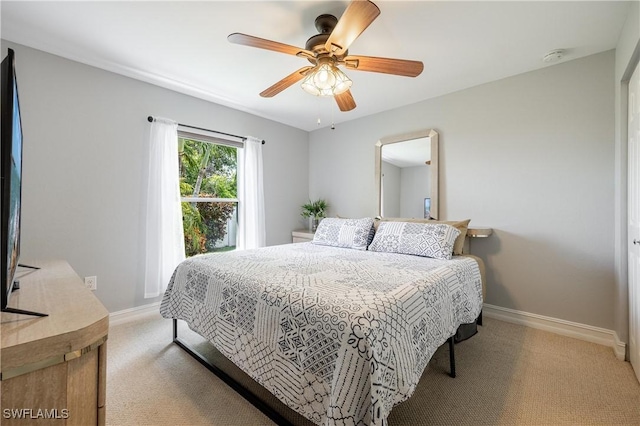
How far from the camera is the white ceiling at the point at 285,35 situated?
6.02ft

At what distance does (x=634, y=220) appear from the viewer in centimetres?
185

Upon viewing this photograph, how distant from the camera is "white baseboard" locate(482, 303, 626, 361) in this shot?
7.26 feet

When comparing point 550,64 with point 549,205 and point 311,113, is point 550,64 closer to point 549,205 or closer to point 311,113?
Result: point 549,205

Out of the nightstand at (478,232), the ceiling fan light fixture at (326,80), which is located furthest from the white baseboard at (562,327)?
the ceiling fan light fixture at (326,80)

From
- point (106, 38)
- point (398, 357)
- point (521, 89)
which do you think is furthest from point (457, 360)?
point (106, 38)

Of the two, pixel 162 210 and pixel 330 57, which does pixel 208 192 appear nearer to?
pixel 162 210

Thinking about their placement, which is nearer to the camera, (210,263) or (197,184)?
(210,263)

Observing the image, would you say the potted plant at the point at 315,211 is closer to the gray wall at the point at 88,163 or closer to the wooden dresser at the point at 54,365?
the gray wall at the point at 88,163

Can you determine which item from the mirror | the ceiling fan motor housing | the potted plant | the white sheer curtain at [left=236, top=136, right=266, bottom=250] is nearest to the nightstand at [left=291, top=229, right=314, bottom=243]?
the potted plant

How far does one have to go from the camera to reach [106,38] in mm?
2174

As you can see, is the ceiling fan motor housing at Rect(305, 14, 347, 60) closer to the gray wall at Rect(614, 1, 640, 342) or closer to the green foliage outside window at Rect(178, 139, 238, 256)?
the gray wall at Rect(614, 1, 640, 342)

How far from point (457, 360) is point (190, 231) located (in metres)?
3.05

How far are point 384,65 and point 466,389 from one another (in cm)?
218

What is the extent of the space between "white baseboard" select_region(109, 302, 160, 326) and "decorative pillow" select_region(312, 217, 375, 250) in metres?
1.87
